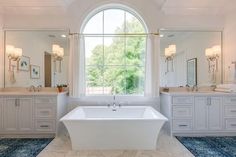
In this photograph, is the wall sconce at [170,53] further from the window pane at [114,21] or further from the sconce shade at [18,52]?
the sconce shade at [18,52]

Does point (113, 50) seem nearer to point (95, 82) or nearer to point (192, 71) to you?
point (95, 82)

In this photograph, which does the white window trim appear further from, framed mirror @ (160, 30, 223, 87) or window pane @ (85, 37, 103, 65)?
framed mirror @ (160, 30, 223, 87)

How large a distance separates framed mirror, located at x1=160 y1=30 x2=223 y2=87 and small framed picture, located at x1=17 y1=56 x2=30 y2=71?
3046 mm

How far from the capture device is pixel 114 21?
4.88 metres

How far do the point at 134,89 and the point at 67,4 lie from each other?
246cm

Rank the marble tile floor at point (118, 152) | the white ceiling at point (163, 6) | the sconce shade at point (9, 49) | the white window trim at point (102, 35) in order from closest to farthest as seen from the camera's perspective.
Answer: the marble tile floor at point (118, 152) → the white ceiling at point (163, 6) → the sconce shade at point (9, 49) → the white window trim at point (102, 35)

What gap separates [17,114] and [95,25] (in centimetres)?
255

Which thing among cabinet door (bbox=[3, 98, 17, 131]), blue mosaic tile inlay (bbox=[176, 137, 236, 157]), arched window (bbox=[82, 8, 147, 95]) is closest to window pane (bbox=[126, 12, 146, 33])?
arched window (bbox=[82, 8, 147, 95])

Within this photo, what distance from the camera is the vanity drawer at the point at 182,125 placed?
4.12m

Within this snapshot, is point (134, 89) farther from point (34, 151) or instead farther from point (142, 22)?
point (34, 151)

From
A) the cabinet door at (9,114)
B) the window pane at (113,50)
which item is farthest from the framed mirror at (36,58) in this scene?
Result: the window pane at (113,50)

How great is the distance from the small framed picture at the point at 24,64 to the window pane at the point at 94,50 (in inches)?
52.0

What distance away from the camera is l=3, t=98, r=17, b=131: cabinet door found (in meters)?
4.07

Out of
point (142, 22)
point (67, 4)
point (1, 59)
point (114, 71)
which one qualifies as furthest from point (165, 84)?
point (1, 59)
